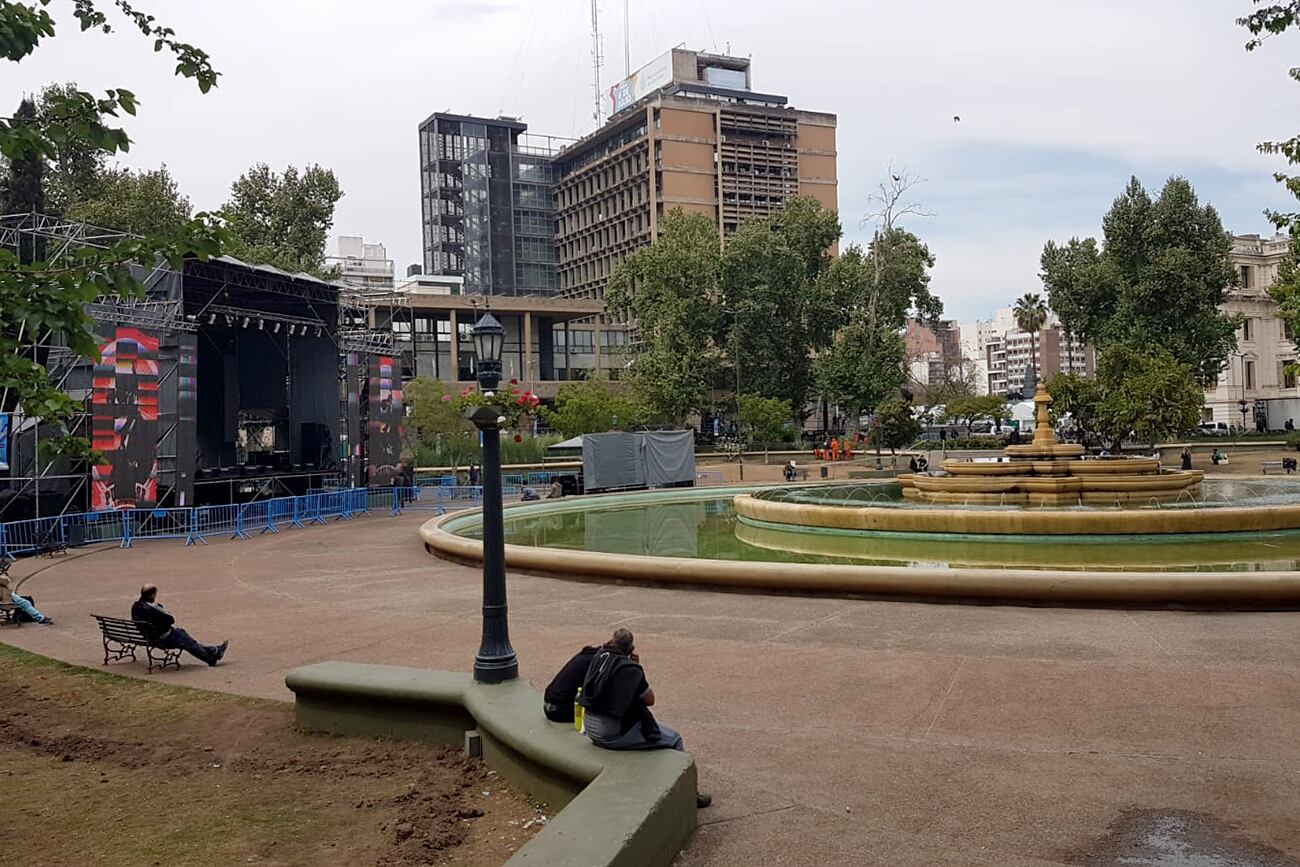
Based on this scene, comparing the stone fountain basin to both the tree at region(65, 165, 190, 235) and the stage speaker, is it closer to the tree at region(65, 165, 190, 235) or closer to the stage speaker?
the stage speaker

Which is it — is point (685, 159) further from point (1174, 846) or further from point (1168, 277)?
point (1174, 846)

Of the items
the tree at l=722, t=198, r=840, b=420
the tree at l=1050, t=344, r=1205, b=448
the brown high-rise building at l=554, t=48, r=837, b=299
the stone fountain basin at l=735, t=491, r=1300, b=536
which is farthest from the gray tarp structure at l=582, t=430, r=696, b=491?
the brown high-rise building at l=554, t=48, r=837, b=299

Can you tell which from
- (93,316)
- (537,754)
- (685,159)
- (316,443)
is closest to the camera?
(537,754)

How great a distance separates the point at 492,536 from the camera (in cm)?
826

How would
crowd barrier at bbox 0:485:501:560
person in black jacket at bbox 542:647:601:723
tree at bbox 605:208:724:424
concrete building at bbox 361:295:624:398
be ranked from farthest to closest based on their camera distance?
concrete building at bbox 361:295:624:398 → tree at bbox 605:208:724:424 → crowd barrier at bbox 0:485:501:560 → person in black jacket at bbox 542:647:601:723

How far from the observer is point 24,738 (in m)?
8.30

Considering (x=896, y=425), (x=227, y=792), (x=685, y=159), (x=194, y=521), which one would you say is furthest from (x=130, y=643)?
(x=685, y=159)

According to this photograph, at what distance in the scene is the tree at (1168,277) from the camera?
2168 inches

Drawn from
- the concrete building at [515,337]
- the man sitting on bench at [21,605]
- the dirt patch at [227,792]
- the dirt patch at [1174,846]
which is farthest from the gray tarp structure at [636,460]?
the concrete building at [515,337]

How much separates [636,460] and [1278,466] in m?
27.7

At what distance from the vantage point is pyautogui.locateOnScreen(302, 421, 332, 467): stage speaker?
37.2 meters

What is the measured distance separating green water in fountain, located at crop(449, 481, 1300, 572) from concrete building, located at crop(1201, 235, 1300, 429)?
62603 millimetres

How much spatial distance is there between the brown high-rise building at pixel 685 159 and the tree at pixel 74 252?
301 feet

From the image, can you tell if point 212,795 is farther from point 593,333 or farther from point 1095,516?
point 593,333
